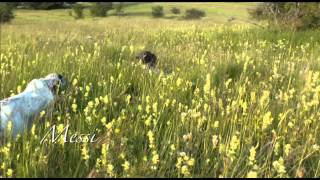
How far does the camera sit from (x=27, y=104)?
359cm

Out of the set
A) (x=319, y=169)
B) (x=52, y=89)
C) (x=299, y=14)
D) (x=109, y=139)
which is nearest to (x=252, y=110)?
(x=319, y=169)

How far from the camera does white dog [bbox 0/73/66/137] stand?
10.8ft

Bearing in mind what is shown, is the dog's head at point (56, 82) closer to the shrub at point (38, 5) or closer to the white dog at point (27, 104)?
the white dog at point (27, 104)

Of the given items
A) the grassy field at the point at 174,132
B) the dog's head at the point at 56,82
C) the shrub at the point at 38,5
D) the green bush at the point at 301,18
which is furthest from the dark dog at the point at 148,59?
the shrub at the point at 38,5

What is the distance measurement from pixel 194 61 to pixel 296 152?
3065mm

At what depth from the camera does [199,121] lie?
325 cm

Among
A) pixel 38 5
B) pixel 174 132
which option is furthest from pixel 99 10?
pixel 174 132

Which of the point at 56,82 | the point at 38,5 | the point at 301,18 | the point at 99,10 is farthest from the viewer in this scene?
the point at 38,5

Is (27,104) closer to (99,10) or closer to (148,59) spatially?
(148,59)

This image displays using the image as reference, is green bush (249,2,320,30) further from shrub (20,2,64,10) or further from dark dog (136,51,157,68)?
shrub (20,2,64,10)

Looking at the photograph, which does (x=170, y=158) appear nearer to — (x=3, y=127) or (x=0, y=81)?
(x=3, y=127)

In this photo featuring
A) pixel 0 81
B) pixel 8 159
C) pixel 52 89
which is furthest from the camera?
pixel 0 81

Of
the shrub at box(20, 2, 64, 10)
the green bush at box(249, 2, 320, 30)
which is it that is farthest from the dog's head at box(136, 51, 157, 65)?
the shrub at box(20, 2, 64, 10)

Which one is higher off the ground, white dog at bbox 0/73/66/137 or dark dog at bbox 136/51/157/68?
white dog at bbox 0/73/66/137
